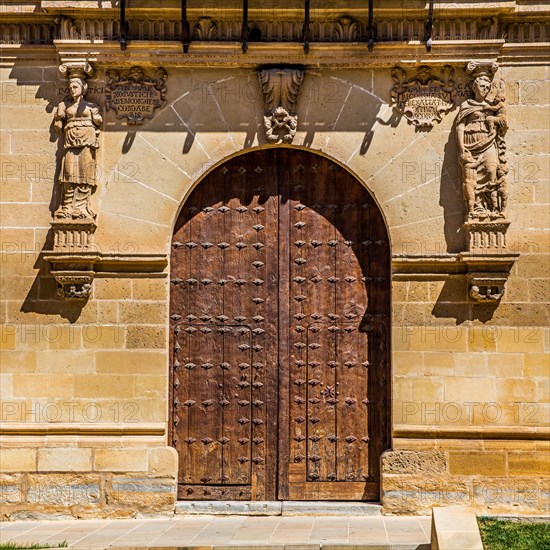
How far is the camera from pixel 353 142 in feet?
31.7

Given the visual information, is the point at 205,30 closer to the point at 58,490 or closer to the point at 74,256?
the point at 74,256

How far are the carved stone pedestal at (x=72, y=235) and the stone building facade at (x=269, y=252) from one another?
0.03 metres

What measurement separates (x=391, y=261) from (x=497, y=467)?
86.6 inches

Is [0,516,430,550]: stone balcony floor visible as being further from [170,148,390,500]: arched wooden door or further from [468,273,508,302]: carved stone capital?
[468,273,508,302]: carved stone capital

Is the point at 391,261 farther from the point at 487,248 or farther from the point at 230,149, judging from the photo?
the point at 230,149

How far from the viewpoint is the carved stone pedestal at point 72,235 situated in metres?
9.45

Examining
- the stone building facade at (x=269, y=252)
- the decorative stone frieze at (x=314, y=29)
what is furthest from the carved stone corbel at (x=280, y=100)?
the decorative stone frieze at (x=314, y=29)

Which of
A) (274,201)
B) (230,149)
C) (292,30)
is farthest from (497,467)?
(292,30)

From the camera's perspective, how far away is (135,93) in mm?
9734

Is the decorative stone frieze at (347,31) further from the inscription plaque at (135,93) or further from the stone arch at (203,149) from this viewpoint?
the inscription plaque at (135,93)

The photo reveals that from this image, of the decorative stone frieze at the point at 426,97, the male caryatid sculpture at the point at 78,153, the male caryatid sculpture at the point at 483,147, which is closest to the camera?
the male caryatid sculpture at the point at 483,147

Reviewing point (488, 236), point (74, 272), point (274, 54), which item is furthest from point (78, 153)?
point (488, 236)

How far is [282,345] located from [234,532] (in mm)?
1891

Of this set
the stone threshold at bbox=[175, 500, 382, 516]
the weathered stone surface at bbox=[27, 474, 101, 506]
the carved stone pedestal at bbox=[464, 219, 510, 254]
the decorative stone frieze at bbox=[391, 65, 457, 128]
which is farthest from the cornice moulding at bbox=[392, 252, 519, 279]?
the weathered stone surface at bbox=[27, 474, 101, 506]
